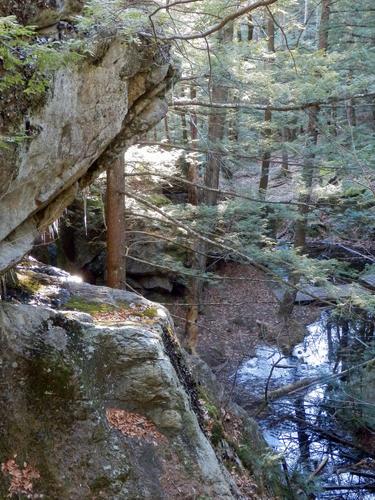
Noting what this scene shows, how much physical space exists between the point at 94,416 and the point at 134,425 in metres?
0.44

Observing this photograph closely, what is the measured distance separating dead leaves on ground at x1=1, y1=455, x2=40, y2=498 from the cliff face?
1.76 metres

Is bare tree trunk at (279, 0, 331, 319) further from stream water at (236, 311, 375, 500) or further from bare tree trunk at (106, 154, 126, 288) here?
bare tree trunk at (106, 154, 126, 288)

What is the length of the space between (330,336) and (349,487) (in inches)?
244

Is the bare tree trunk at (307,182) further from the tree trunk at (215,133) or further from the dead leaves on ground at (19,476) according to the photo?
the dead leaves on ground at (19,476)

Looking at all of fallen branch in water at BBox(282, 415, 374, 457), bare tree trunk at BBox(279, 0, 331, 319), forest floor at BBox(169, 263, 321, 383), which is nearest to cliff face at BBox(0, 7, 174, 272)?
bare tree trunk at BBox(279, 0, 331, 319)

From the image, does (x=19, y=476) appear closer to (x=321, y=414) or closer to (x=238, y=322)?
(x=321, y=414)

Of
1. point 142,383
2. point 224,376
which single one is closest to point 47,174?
point 142,383

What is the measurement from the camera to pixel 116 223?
8.98 m

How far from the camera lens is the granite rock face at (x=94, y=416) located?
14.9ft

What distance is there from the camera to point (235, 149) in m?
12.4

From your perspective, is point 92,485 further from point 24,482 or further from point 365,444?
point 365,444

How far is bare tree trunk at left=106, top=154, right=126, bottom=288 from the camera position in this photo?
880 centimetres

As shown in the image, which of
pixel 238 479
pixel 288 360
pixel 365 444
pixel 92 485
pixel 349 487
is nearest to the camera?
pixel 92 485

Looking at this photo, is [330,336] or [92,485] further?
[330,336]
